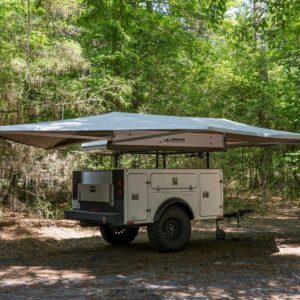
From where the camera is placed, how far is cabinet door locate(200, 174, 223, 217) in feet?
29.1

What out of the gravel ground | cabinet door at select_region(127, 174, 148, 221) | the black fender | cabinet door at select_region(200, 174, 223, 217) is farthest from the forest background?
the black fender

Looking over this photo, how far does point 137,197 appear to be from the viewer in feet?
26.2

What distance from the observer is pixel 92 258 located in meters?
8.00

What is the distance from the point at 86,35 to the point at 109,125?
958cm

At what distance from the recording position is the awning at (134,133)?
23.4 feet

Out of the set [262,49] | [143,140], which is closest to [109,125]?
[143,140]

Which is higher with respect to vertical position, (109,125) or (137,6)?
(137,6)

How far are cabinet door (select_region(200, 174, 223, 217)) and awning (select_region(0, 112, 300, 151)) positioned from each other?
584mm

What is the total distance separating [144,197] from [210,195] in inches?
59.3

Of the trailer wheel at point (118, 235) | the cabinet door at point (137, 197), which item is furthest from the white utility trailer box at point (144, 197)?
the trailer wheel at point (118, 235)

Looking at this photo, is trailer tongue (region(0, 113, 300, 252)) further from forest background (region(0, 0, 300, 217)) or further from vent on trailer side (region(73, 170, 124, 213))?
forest background (region(0, 0, 300, 217))

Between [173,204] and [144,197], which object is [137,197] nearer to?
[144,197]

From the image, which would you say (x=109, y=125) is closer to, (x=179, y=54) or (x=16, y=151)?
(x=16, y=151)

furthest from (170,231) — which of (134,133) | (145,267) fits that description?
(134,133)
